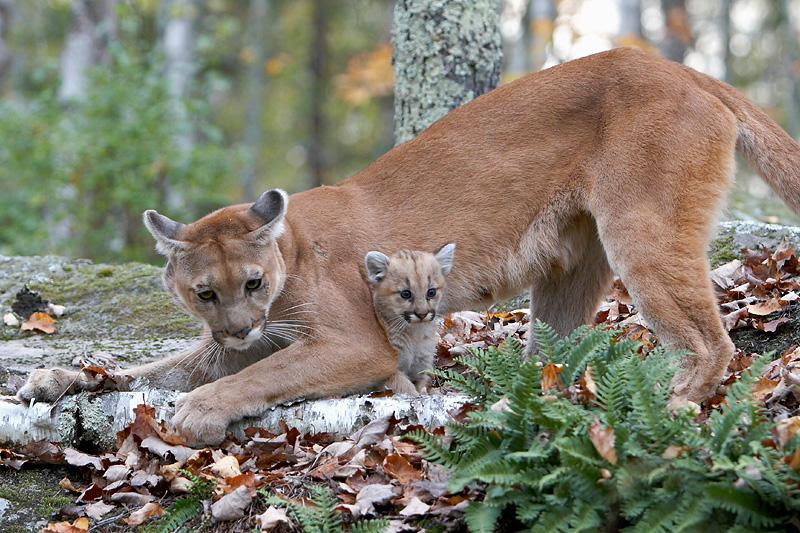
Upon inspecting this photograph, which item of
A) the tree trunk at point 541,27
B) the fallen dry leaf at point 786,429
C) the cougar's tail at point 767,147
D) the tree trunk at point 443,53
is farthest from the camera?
the tree trunk at point 541,27

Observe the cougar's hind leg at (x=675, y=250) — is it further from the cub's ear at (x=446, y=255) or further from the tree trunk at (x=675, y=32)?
the tree trunk at (x=675, y=32)

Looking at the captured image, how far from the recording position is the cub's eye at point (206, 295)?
588 centimetres

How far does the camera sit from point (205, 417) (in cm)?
551

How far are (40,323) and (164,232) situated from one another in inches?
109

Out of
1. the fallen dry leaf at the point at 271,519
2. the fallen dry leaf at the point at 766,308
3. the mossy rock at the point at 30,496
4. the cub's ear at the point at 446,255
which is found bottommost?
the mossy rock at the point at 30,496

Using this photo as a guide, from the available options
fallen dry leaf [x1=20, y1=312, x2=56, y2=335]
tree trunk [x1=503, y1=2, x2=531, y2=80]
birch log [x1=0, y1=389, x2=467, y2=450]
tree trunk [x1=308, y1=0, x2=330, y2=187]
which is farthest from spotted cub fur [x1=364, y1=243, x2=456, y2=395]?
tree trunk [x1=308, y1=0, x2=330, y2=187]

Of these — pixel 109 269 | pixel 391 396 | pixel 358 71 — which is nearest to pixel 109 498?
pixel 391 396

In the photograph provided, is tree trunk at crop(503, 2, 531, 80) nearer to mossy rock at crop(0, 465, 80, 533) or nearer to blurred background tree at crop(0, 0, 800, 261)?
blurred background tree at crop(0, 0, 800, 261)

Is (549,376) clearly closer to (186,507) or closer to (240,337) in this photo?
(186,507)

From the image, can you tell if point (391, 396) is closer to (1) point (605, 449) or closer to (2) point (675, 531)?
(1) point (605, 449)

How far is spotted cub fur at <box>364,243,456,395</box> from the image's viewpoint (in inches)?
243

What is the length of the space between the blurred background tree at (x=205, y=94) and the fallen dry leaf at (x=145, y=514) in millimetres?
4866

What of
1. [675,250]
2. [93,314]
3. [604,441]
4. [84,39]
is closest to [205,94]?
[84,39]

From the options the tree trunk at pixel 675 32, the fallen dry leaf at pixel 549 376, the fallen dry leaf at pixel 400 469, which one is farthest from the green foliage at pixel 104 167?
the tree trunk at pixel 675 32
